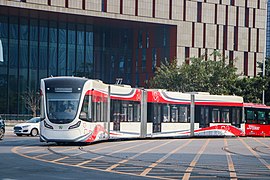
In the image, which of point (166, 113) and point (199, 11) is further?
point (199, 11)

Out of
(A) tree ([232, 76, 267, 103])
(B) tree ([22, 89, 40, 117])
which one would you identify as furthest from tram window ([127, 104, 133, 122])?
(B) tree ([22, 89, 40, 117])

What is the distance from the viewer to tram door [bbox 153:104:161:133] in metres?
41.1

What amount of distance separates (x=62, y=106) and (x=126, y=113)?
7957mm

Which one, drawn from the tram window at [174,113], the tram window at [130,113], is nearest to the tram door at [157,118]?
the tram window at [174,113]

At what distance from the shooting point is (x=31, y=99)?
74.3m

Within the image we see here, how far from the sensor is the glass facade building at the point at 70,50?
75.0 meters

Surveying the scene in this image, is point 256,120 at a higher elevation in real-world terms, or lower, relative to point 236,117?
lower

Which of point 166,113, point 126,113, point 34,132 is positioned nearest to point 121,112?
point 126,113

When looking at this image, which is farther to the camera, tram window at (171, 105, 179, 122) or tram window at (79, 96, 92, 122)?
tram window at (171, 105, 179, 122)

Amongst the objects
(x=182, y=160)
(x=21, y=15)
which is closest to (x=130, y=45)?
(x=21, y=15)

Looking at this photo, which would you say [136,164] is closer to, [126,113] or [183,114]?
[126,113]

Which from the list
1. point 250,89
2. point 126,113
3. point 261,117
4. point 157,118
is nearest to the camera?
point 126,113

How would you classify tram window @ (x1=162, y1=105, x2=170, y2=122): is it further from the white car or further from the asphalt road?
the asphalt road

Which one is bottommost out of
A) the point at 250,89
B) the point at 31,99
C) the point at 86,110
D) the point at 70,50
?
the point at 86,110
